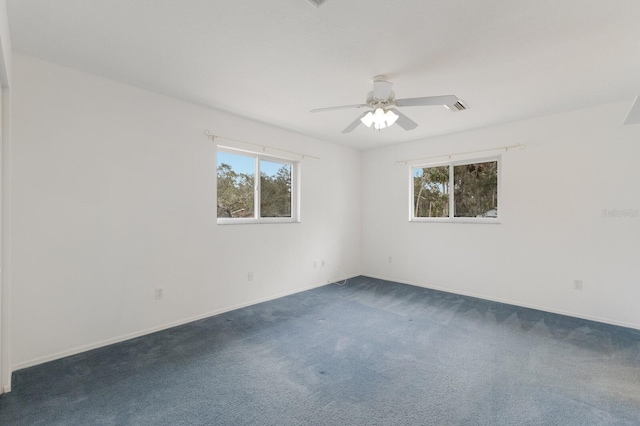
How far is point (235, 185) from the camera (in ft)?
12.1

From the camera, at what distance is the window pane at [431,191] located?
14.6 ft

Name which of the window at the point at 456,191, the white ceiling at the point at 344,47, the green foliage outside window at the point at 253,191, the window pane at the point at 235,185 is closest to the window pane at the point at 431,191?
the window at the point at 456,191

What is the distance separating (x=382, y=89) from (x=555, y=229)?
2.81m

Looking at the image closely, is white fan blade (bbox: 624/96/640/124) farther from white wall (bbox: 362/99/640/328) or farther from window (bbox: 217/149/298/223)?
window (bbox: 217/149/298/223)

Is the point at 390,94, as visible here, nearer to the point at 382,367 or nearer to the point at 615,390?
the point at 382,367

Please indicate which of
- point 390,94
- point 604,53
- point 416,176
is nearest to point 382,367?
point 390,94

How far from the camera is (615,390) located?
1.93 meters

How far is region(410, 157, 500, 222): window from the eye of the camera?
401cm

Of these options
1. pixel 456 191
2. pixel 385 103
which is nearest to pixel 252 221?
pixel 385 103

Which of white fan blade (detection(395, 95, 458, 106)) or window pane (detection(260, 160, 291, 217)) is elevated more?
white fan blade (detection(395, 95, 458, 106))

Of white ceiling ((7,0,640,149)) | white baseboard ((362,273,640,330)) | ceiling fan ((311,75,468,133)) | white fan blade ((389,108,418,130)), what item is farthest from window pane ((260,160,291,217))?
white baseboard ((362,273,640,330))

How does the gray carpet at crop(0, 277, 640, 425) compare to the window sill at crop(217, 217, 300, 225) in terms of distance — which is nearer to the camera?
the gray carpet at crop(0, 277, 640, 425)

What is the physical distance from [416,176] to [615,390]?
11.1 feet

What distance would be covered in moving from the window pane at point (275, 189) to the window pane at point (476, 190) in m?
2.56
